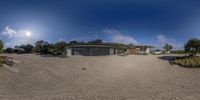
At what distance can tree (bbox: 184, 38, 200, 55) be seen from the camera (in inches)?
1246

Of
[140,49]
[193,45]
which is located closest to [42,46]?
[140,49]

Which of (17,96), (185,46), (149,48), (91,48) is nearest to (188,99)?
(17,96)

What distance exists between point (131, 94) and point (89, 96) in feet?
8.16

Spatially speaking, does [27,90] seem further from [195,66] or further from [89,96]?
[195,66]

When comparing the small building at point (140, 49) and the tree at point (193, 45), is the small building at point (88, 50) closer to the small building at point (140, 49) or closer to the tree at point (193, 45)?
the small building at point (140, 49)

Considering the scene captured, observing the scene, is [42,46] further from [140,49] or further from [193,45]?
[193,45]

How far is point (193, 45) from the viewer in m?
32.2

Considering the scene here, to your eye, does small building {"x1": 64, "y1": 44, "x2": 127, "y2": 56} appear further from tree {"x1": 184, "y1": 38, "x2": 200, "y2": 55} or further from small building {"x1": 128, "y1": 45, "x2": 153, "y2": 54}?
tree {"x1": 184, "y1": 38, "x2": 200, "y2": 55}

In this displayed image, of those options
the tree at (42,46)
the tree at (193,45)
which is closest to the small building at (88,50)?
the tree at (42,46)

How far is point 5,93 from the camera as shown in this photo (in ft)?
36.1

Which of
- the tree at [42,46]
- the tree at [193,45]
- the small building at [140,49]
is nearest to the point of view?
the tree at [193,45]

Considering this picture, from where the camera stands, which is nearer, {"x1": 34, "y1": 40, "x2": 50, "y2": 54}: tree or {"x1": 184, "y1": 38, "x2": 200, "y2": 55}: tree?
{"x1": 184, "y1": 38, "x2": 200, "y2": 55}: tree

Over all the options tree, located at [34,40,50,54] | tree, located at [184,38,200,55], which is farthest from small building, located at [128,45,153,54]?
tree, located at [184,38,200,55]

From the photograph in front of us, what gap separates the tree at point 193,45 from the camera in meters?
31.7
